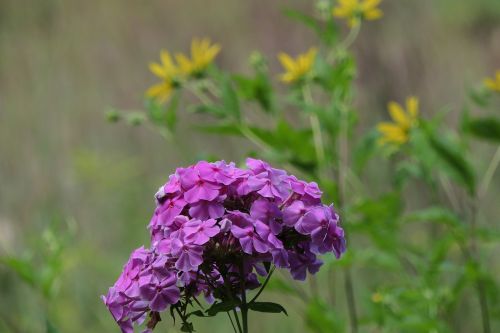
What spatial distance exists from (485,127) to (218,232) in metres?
1.15

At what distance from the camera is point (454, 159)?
1.96 meters

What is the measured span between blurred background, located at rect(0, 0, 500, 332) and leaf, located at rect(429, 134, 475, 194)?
3.61ft

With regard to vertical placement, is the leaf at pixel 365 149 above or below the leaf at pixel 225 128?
below

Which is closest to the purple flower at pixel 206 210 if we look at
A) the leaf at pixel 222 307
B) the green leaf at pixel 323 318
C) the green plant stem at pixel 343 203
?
the leaf at pixel 222 307

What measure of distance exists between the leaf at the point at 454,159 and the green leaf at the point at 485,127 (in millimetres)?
98

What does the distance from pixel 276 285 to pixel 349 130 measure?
0.42 meters

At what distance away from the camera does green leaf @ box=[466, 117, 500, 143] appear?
2.03 meters

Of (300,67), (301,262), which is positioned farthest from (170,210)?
(300,67)

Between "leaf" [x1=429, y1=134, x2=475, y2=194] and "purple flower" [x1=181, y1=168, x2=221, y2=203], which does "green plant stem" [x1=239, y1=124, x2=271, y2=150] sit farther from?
"purple flower" [x1=181, y1=168, x2=221, y2=203]

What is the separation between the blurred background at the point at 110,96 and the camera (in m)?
3.11

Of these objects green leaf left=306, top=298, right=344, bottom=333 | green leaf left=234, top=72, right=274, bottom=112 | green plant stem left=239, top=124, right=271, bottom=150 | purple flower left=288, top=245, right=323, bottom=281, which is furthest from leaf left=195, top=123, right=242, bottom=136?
purple flower left=288, top=245, right=323, bottom=281

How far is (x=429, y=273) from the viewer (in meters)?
1.96

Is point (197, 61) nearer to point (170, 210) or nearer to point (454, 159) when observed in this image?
point (454, 159)

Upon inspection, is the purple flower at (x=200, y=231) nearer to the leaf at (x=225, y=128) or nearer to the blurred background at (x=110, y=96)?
the leaf at (x=225, y=128)
